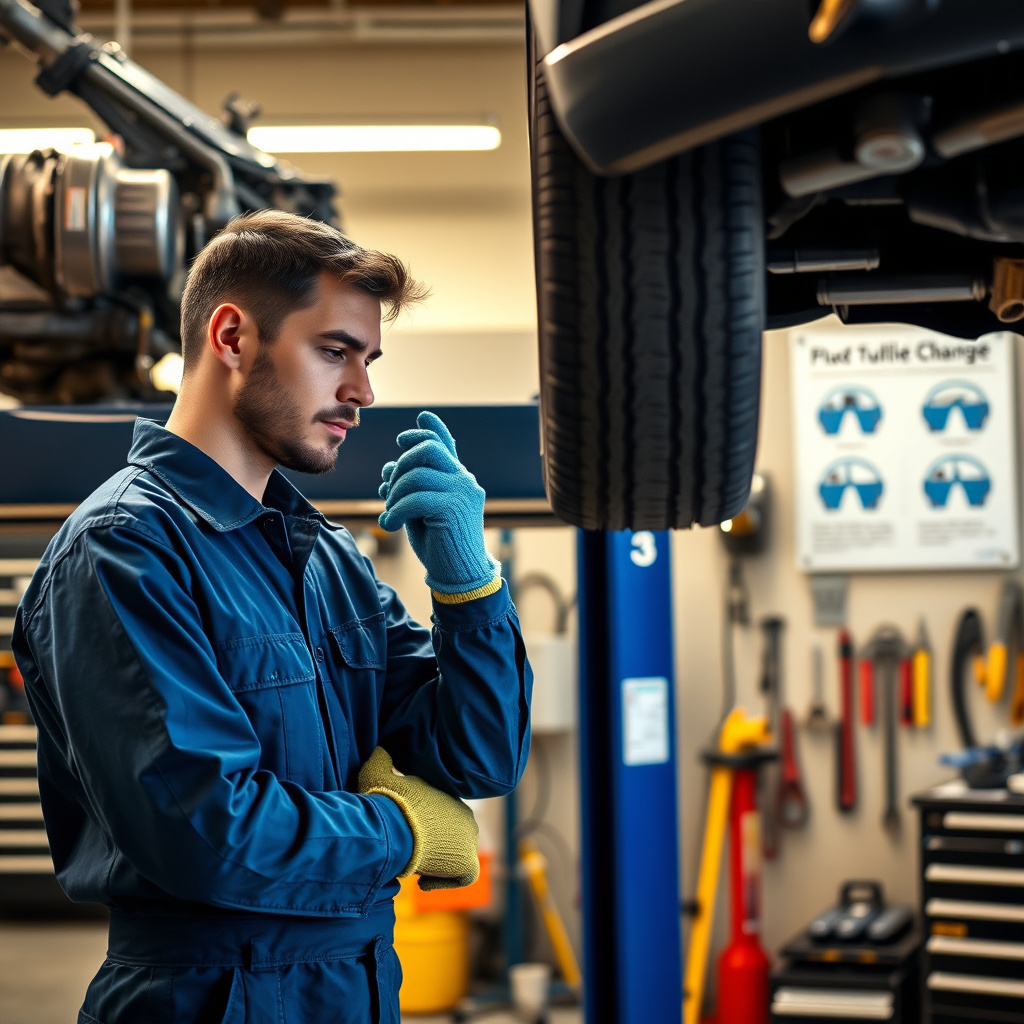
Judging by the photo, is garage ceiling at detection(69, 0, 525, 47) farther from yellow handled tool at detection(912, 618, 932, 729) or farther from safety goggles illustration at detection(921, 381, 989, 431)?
yellow handled tool at detection(912, 618, 932, 729)

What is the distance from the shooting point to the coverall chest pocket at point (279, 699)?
1217 millimetres

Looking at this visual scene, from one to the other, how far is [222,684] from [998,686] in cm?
334

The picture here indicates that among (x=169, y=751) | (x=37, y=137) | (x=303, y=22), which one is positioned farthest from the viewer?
→ (x=303, y=22)

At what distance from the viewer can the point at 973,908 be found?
3264 mm

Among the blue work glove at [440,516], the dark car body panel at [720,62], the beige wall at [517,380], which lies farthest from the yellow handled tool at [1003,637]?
the dark car body panel at [720,62]

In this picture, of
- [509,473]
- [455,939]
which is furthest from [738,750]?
[509,473]

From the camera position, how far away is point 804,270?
Result: 3.95 ft

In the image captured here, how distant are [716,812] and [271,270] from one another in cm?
314

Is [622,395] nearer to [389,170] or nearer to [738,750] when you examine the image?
[738,750]

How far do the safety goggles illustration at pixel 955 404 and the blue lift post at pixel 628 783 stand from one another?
220cm

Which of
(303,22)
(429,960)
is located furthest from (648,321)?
(303,22)

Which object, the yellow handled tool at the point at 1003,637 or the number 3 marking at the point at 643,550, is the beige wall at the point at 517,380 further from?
the number 3 marking at the point at 643,550

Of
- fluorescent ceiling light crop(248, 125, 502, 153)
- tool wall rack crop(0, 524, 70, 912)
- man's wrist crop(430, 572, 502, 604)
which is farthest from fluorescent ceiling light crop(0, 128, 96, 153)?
man's wrist crop(430, 572, 502, 604)

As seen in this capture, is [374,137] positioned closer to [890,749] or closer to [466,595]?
[890,749]
